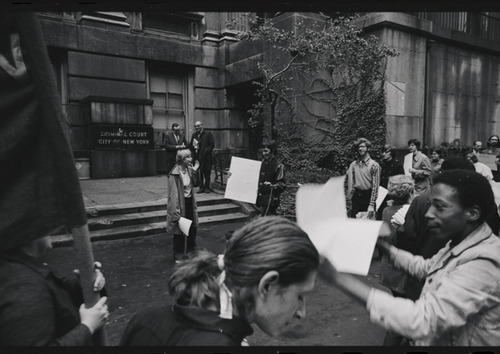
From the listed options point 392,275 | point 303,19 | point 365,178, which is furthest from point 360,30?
point 392,275

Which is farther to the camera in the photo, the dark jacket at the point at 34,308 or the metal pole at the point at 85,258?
the metal pole at the point at 85,258

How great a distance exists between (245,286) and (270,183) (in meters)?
5.81

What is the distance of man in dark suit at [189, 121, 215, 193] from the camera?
1116 cm

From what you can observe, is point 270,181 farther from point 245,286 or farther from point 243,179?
point 245,286

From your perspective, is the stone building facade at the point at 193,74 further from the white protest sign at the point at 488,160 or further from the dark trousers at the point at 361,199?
the dark trousers at the point at 361,199

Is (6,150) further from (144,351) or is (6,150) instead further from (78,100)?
(78,100)

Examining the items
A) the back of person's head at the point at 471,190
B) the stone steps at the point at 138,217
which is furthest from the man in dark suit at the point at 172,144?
the back of person's head at the point at 471,190

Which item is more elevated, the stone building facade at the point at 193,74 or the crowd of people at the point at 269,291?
the stone building facade at the point at 193,74

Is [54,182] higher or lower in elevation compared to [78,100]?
lower

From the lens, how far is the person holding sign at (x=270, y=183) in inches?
278

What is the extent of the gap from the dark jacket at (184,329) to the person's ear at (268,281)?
0.12 m

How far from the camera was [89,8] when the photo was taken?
5.22 feet

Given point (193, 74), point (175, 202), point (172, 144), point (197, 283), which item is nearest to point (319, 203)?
point (197, 283)

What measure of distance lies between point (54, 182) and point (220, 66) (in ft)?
55.0
